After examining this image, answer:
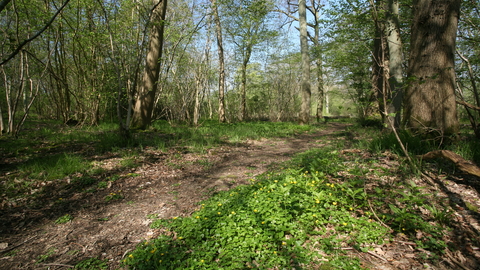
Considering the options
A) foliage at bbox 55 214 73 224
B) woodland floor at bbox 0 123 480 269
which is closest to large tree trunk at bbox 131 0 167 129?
woodland floor at bbox 0 123 480 269

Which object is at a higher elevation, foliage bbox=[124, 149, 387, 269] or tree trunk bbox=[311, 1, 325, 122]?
tree trunk bbox=[311, 1, 325, 122]

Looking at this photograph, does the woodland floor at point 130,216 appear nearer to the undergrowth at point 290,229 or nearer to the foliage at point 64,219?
the foliage at point 64,219

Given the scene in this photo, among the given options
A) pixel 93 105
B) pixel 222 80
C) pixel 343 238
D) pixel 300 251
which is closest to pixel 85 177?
pixel 300 251

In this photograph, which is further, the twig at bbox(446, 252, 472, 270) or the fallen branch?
the fallen branch

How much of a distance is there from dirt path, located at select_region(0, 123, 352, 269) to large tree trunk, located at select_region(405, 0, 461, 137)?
9.28ft

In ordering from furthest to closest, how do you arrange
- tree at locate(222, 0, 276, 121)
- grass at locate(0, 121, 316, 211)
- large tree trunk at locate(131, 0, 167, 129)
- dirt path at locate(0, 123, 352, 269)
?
1. tree at locate(222, 0, 276, 121)
2. large tree trunk at locate(131, 0, 167, 129)
3. grass at locate(0, 121, 316, 211)
4. dirt path at locate(0, 123, 352, 269)

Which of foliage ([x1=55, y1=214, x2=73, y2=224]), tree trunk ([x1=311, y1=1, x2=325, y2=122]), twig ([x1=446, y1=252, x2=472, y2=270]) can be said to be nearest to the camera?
twig ([x1=446, y1=252, x2=472, y2=270])

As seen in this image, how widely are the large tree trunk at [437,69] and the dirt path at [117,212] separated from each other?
2829mm

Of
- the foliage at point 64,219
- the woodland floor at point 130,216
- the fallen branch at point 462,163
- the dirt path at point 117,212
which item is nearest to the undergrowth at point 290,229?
the woodland floor at point 130,216

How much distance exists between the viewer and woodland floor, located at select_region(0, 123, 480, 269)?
196cm

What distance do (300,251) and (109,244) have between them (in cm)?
198

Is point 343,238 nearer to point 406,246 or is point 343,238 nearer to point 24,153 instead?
point 406,246

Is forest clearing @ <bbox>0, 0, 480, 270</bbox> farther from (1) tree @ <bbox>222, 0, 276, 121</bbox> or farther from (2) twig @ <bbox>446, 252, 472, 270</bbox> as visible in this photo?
(1) tree @ <bbox>222, 0, 276, 121</bbox>

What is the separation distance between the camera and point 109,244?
7.77 ft
